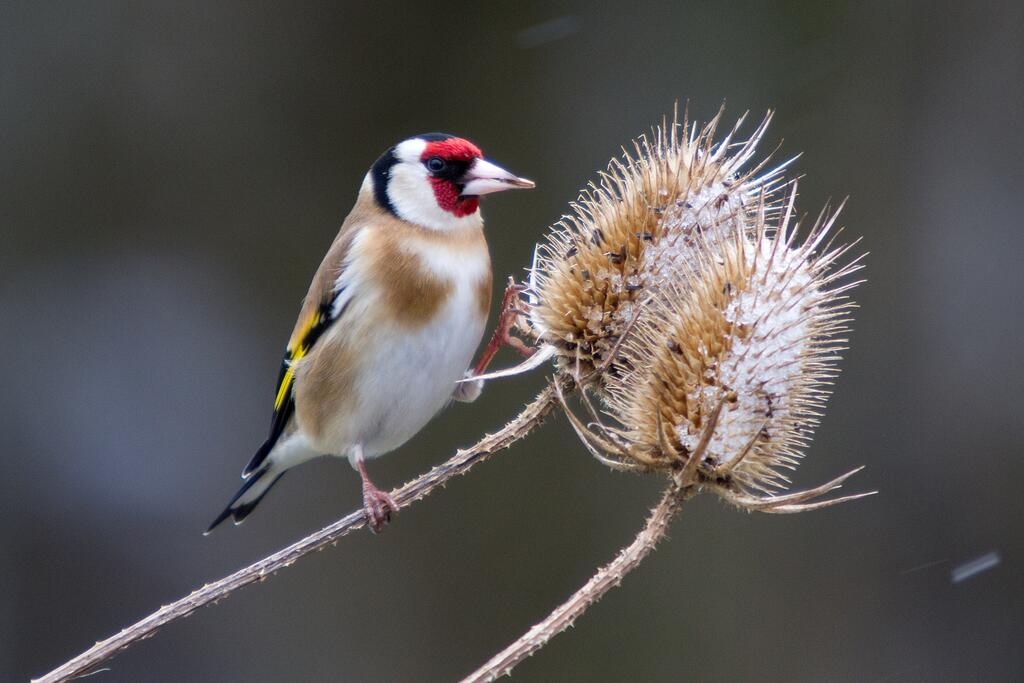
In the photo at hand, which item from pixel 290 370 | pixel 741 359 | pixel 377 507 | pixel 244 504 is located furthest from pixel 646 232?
pixel 244 504

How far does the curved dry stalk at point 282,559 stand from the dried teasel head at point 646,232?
17cm

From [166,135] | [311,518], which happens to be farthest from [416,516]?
[166,135]

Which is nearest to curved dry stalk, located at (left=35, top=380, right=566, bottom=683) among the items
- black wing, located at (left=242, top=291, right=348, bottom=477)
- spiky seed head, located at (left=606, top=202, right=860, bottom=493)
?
spiky seed head, located at (left=606, top=202, right=860, bottom=493)

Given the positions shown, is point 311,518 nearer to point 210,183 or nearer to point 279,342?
Answer: point 279,342

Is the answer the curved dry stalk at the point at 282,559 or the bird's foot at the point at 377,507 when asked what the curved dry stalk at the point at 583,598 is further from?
the bird's foot at the point at 377,507

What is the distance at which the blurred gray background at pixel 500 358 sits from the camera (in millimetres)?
5688

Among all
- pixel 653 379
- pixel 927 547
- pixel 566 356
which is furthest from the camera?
pixel 927 547

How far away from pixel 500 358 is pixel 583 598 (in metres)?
3.89

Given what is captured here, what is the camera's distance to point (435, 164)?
2.95 meters

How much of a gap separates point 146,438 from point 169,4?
2.57 meters

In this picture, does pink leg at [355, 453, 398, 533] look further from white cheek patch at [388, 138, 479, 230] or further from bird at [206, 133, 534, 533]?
white cheek patch at [388, 138, 479, 230]

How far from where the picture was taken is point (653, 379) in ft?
7.55

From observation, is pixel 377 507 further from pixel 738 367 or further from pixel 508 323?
pixel 738 367

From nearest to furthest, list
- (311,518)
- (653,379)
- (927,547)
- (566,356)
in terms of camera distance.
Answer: (653,379) → (566,356) → (927,547) → (311,518)
